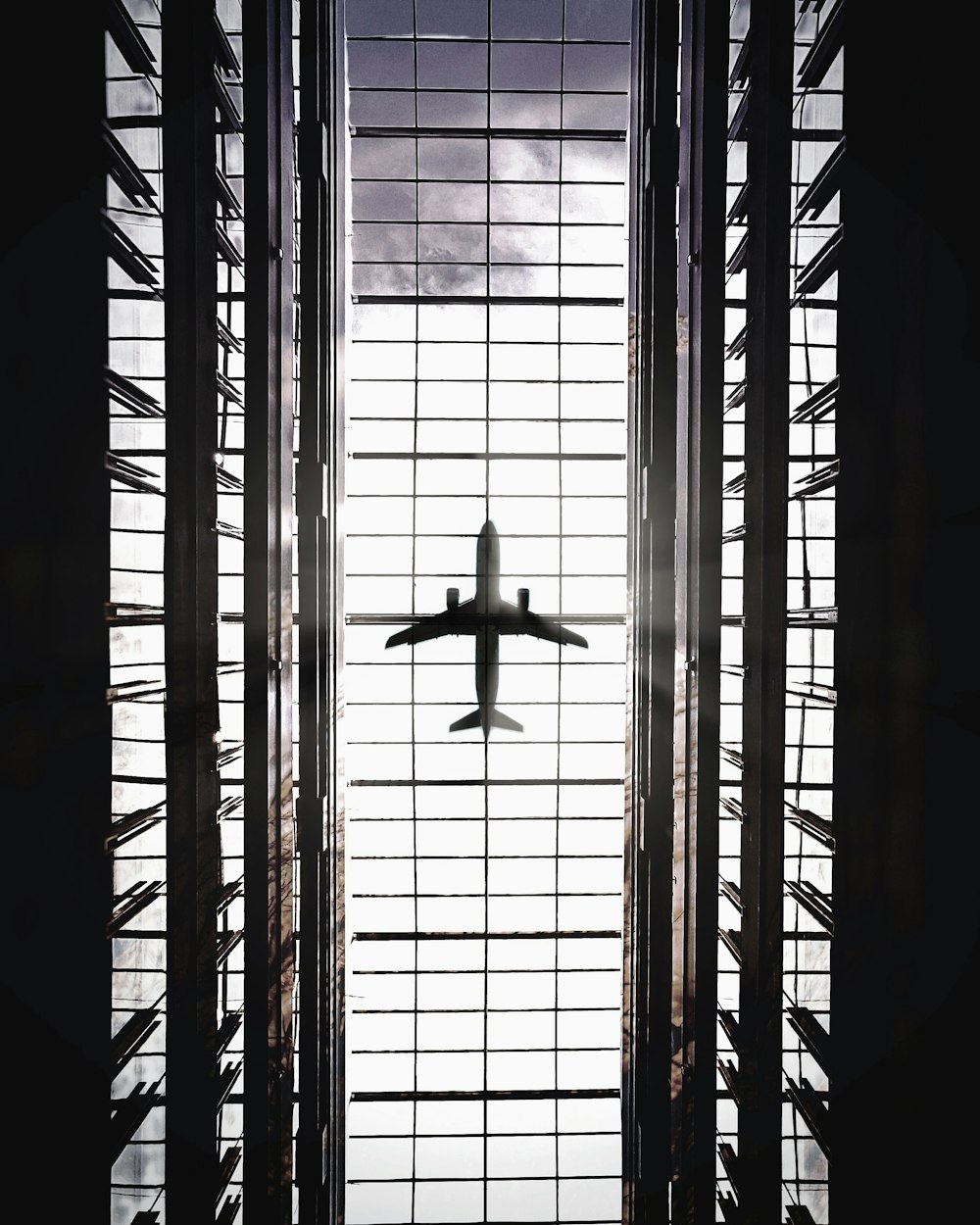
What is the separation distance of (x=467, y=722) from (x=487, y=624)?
4.97 ft

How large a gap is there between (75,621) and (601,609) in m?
8.39

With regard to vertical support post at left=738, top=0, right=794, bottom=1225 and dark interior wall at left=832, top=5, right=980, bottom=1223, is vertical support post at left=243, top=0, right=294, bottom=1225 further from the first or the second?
dark interior wall at left=832, top=5, right=980, bottom=1223

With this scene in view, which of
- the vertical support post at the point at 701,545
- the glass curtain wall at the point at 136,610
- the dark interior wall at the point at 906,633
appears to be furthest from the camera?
the vertical support post at the point at 701,545

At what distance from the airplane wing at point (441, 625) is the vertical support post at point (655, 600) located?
11.3 ft

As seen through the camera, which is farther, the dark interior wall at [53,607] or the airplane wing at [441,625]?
the airplane wing at [441,625]

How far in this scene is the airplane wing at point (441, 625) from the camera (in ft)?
35.8

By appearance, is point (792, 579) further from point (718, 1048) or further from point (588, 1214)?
point (588, 1214)

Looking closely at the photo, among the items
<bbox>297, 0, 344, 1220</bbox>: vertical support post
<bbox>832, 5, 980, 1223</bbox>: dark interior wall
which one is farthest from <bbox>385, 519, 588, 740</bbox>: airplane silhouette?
<bbox>832, 5, 980, 1223</bbox>: dark interior wall

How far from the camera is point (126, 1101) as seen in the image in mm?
4418

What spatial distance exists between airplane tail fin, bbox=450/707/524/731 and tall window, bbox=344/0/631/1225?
0.47 ft

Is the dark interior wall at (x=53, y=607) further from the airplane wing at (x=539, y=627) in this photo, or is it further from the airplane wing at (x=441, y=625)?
the airplane wing at (x=539, y=627)

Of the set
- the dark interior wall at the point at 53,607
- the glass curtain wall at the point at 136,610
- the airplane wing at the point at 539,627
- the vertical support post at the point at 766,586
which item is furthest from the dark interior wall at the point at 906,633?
the airplane wing at the point at 539,627

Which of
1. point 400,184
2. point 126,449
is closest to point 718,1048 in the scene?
point 126,449

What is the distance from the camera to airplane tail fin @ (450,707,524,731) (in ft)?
36.5
